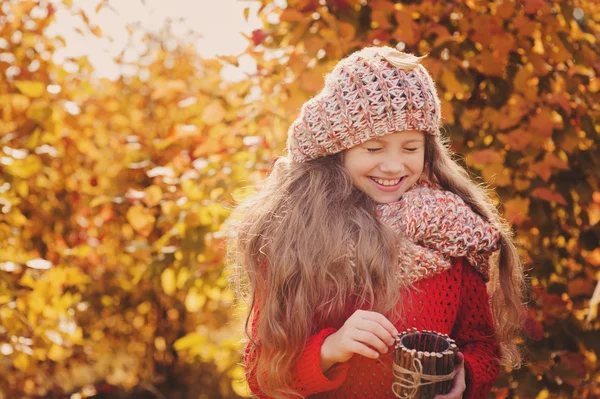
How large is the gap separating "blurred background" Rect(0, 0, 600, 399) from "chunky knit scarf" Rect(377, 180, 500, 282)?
40 centimetres

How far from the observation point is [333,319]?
6.22ft

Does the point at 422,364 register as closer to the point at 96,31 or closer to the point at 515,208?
the point at 515,208

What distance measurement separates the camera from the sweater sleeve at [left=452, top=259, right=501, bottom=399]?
6.58 feet

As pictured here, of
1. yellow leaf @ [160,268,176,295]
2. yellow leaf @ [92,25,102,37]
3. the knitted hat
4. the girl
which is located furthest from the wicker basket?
yellow leaf @ [92,25,102,37]

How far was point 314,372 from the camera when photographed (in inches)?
70.3

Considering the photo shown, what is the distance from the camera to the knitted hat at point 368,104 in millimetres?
1855

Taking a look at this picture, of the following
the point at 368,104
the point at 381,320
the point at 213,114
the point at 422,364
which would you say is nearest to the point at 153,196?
the point at 213,114

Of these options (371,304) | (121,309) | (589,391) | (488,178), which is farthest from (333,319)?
(121,309)

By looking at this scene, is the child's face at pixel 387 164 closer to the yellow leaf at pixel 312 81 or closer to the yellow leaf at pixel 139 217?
the yellow leaf at pixel 312 81

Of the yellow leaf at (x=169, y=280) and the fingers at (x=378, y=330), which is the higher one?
the fingers at (x=378, y=330)

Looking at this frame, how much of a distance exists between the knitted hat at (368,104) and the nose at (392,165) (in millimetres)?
87

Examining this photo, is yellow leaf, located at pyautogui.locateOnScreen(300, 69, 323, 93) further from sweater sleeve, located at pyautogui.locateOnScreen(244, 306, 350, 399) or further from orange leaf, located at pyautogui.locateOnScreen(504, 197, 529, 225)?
sweater sleeve, located at pyautogui.locateOnScreen(244, 306, 350, 399)

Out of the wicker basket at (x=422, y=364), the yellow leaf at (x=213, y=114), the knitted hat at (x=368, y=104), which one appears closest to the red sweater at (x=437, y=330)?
the wicker basket at (x=422, y=364)

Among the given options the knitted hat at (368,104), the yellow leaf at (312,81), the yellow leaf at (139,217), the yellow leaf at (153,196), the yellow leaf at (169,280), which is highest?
the knitted hat at (368,104)
